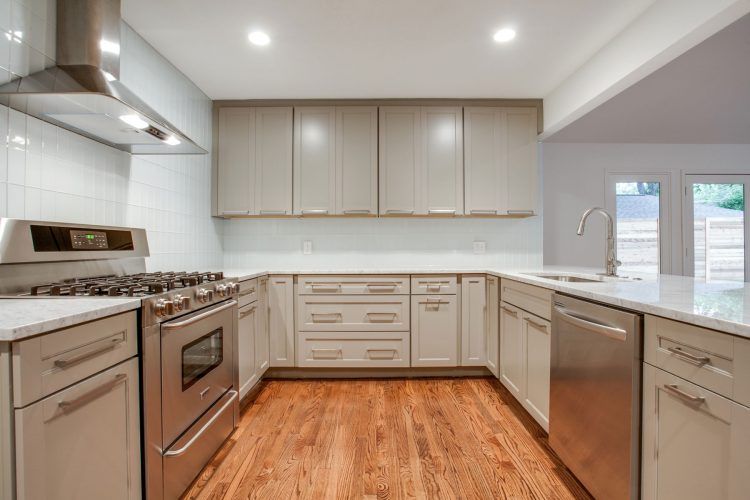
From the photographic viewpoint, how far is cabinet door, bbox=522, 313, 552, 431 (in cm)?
190

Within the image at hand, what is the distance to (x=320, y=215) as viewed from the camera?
10.3 ft

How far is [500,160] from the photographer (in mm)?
3150

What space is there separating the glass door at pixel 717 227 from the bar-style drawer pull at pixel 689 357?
4.11 meters

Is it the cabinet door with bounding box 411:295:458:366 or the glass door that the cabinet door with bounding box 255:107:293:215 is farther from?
the glass door

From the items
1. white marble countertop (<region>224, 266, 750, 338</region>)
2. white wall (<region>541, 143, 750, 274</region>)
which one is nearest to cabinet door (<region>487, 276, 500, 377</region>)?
white marble countertop (<region>224, 266, 750, 338</region>)

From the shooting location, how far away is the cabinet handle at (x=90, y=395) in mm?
949

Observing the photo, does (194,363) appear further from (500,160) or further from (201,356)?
(500,160)

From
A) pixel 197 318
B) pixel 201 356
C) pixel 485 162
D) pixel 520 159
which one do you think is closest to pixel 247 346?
pixel 201 356

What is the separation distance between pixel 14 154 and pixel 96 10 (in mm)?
801

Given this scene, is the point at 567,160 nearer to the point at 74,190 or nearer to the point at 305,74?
the point at 305,74

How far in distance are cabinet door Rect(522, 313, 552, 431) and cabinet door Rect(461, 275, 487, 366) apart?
0.69 m

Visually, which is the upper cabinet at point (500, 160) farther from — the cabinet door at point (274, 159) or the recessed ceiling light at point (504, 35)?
the cabinet door at point (274, 159)

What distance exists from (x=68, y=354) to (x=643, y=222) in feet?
16.8

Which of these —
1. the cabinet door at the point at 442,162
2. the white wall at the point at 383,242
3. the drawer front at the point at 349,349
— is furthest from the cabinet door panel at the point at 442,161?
the drawer front at the point at 349,349
